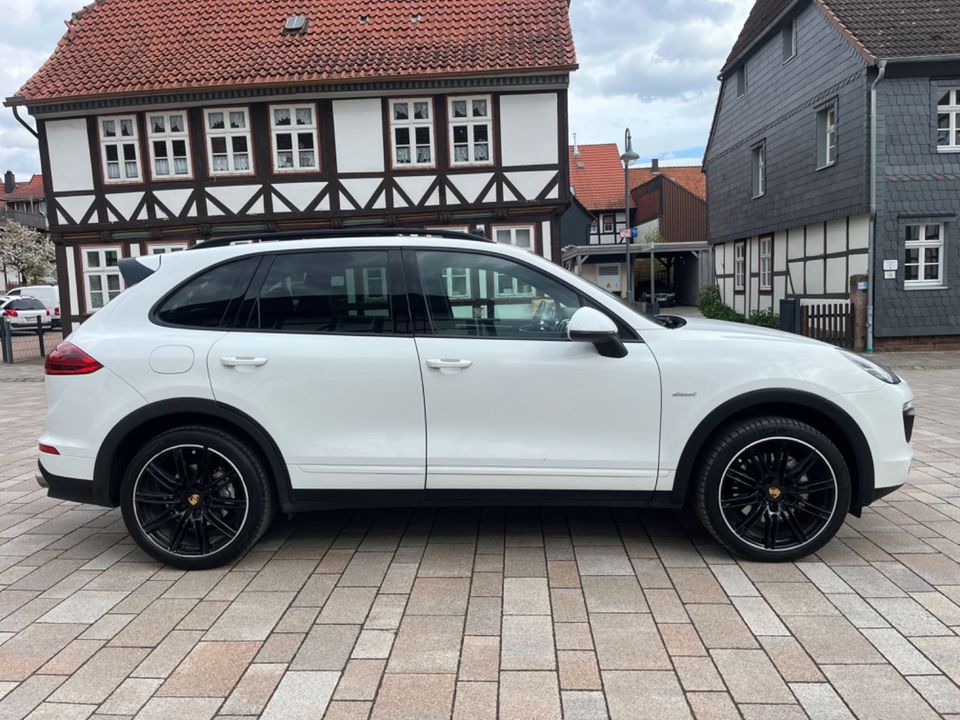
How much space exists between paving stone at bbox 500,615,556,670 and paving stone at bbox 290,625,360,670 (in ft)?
2.15

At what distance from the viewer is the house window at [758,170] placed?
72.6ft

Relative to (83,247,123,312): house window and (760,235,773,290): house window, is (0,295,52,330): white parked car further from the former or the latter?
(760,235,773,290): house window

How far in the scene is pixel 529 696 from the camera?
2.64 metres

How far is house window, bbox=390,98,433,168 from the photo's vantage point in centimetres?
1719

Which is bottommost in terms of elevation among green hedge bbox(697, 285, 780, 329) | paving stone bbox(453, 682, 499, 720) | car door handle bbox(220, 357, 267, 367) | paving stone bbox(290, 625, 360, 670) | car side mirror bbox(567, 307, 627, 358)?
paving stone bbox(453, 682, 499, 720)

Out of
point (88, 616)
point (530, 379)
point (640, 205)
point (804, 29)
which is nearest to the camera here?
point (88, 616)

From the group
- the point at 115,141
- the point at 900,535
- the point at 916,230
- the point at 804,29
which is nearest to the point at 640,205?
the point at 804,29

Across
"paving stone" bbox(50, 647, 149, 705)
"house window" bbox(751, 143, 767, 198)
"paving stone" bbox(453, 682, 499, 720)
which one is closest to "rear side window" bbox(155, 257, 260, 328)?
"paving stone" bbox(50, 647, 149, 705)

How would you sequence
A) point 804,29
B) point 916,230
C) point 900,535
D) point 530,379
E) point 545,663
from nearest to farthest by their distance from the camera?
point 545,663 → point 530,379 → point 900,535 → point 916,230 → point 804,29

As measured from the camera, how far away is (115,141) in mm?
17766

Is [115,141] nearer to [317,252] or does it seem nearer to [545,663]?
[317,252]

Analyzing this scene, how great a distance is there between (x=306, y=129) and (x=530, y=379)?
50.6 ft

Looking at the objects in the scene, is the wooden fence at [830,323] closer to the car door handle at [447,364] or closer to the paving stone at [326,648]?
the car door handle at [447,364]

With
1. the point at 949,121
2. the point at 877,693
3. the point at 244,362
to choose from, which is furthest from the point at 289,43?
the point at 877,693
